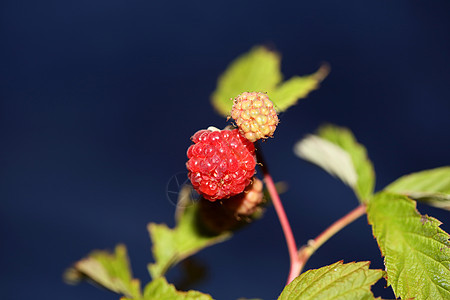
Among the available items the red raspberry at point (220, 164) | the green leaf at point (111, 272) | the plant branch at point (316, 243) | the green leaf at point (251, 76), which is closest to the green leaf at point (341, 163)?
the plant branch at point (316, 243)

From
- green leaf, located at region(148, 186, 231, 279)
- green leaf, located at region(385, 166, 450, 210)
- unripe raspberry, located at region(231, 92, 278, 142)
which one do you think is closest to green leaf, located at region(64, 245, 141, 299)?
green leaf, located at region(148, 186, 231, 279)

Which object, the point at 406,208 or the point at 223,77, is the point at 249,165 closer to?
the point at 406,208

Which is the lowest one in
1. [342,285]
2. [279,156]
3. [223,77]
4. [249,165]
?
[342,285]

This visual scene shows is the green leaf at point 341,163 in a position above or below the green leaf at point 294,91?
below

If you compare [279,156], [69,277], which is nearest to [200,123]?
[279,156]

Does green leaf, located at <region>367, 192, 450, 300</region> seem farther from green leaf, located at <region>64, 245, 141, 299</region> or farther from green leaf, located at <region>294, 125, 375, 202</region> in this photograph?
green leaf, located at <region>64, 245, 141, 299</region>

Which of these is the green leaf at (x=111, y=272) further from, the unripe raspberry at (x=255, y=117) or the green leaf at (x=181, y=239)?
the unripe raspberry at (x=255, y=117)
